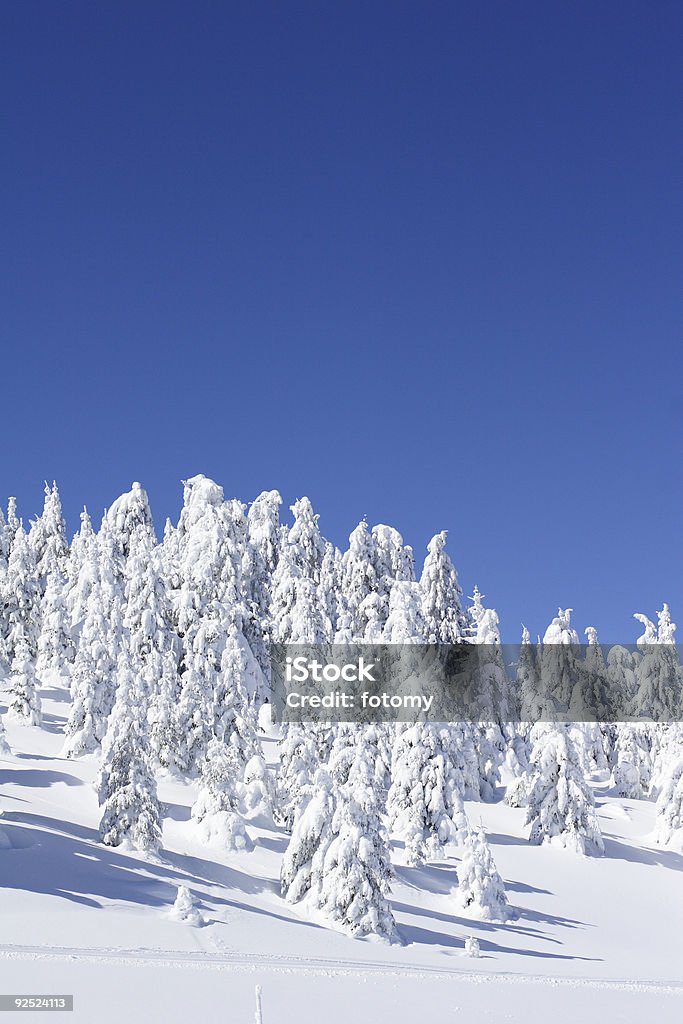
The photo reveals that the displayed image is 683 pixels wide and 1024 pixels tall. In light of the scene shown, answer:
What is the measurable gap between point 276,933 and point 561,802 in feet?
71.7

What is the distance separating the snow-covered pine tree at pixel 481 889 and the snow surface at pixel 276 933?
0.56m

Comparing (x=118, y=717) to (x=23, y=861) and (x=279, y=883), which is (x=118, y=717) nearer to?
(x=23, y=861)

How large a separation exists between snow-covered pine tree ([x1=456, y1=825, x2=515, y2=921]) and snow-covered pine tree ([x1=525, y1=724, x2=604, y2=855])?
32.8ft

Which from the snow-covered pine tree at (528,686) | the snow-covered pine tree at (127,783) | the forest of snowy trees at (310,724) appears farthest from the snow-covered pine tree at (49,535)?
the snow-covered pine tree at (127,783)

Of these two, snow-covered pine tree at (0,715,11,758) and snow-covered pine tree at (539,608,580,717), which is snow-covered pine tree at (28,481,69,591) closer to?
snow-covered pine tree at (0,715,11,758)

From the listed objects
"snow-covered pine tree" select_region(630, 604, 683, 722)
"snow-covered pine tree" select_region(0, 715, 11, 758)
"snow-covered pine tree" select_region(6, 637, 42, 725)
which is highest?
"snow-covered pine tree" select_region(630, 604, 683, 722)

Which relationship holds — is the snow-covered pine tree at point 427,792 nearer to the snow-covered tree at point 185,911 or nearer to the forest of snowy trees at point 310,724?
the forest of snowy trees at point 310,724

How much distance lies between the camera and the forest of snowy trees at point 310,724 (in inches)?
1211

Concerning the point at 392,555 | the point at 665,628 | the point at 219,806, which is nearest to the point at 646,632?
the point at 665,628

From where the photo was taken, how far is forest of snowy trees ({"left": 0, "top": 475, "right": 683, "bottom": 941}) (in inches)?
1211

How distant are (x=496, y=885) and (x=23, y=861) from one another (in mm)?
17541

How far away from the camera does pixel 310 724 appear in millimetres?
39469

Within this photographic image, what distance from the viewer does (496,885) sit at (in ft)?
110

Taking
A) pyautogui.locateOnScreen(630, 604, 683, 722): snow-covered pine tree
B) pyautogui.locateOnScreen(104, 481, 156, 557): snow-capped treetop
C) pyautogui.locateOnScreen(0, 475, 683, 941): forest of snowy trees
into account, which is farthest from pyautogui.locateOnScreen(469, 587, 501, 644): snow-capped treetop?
pyautogui.locateOnScreen(104, 481, 156, 557): snow-capped treetop
